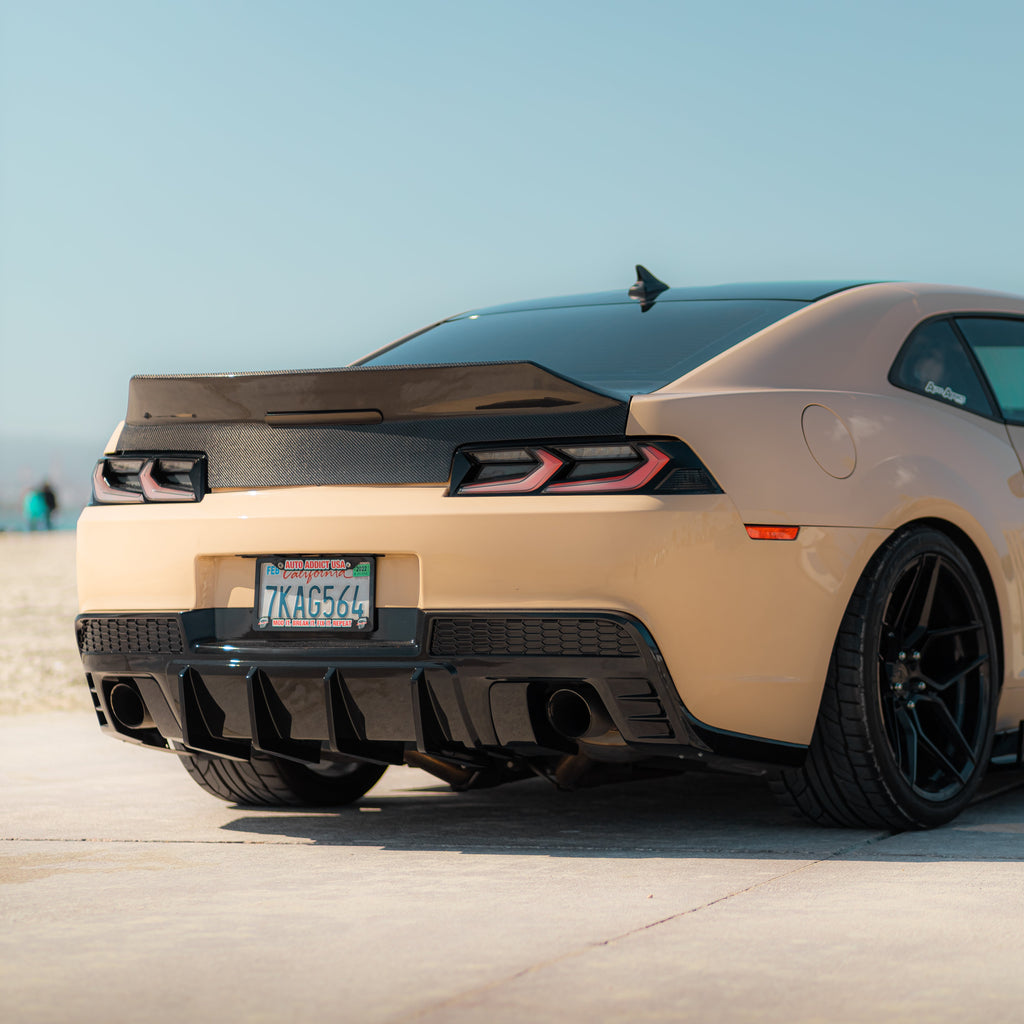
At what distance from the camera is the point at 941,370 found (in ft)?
→ 17.2

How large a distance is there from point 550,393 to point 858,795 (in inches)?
54.9

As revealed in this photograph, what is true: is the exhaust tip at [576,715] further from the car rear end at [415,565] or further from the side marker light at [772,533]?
the side marker light at [772,533]

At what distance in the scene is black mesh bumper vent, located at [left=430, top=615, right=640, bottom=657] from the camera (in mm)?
4316

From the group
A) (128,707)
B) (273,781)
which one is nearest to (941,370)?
(273,781)

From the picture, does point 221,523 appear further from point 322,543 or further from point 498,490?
point 498,490

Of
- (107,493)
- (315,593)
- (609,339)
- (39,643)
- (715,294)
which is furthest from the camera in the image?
(39,643)

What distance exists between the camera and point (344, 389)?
459cm

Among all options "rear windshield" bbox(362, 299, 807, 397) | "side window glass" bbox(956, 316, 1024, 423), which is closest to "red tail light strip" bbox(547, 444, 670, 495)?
"rear windshield" bbox(362, 299, 807, 397)

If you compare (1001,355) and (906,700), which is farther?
(1001,355)

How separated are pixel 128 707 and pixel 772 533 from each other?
1.92 meters

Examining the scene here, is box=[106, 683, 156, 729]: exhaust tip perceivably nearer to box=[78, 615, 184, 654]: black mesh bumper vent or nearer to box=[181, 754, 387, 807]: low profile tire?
box=[78, 615, 184, 654]: black mesh bumper vent

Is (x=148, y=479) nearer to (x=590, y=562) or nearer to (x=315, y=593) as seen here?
(x=315, y=593)

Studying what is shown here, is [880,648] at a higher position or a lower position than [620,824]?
higher

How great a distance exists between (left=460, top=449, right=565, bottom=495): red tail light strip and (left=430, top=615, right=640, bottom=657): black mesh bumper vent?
1.05 ft
